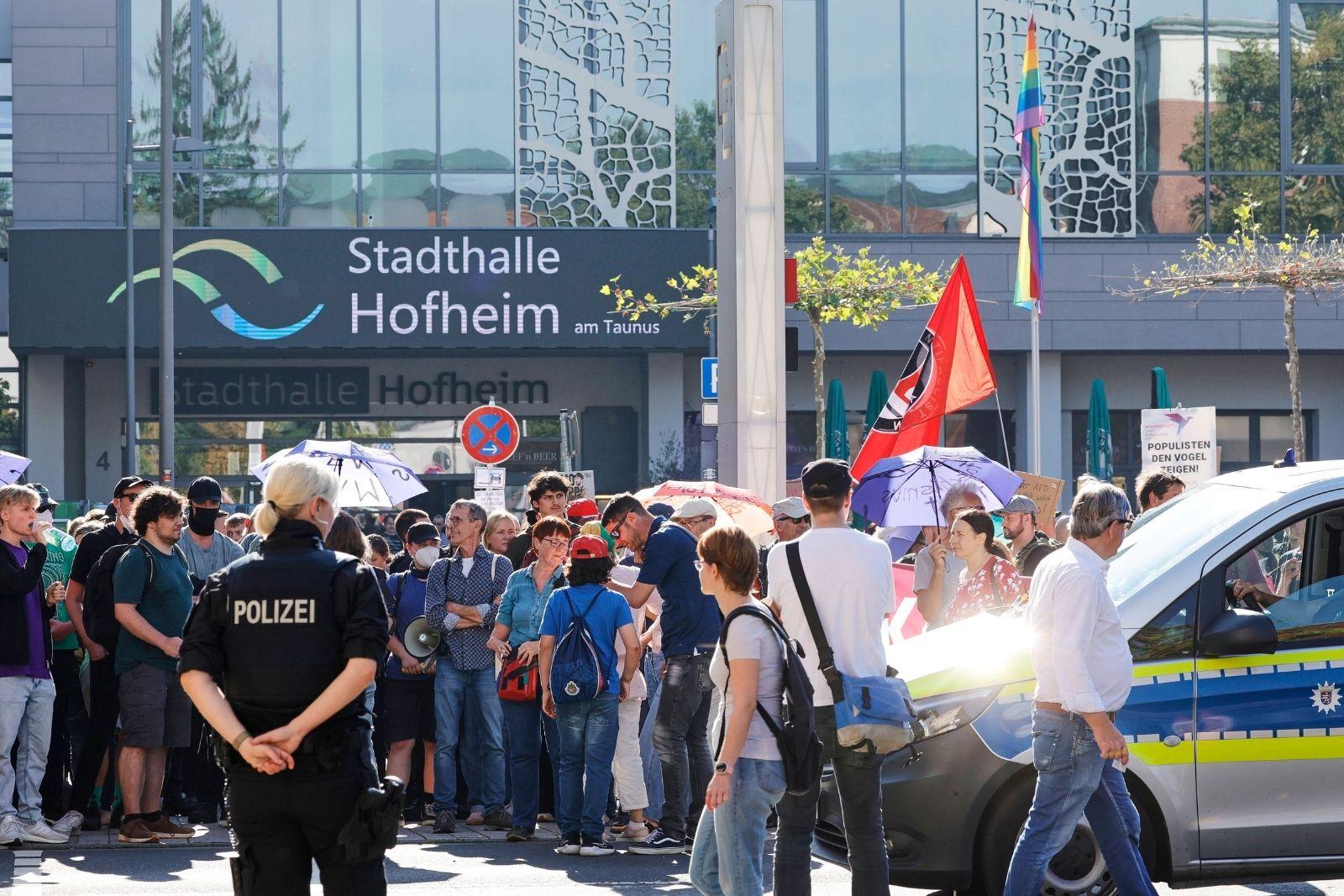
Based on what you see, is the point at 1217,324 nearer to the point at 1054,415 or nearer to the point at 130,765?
the point at 1054,415

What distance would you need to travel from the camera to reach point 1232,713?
6.76 m

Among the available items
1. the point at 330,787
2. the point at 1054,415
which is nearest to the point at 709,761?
the point at 330,787

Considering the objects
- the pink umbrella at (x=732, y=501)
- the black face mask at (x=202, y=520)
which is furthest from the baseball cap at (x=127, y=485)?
the pink umbrella at (x=732, y=501)

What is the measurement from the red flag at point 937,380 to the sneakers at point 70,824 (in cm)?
744

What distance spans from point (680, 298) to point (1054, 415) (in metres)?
7.46

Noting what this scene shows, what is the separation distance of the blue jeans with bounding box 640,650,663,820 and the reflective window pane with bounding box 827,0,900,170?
72.0ft

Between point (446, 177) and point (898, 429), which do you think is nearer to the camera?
point (898, 429)

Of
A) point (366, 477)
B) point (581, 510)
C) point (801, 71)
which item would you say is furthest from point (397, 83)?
point (581, 510)

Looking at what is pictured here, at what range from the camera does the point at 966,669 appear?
7.03 meters

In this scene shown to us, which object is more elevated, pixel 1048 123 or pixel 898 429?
pixel 1048 123

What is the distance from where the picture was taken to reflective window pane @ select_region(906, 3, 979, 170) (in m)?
31.5

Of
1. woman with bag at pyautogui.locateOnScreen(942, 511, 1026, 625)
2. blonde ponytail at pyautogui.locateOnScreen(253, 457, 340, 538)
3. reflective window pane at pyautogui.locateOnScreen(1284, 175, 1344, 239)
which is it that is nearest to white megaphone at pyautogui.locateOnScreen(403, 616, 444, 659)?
woman with bag at pyautogui.locateOnScreen(942, 511, 1026, 625)

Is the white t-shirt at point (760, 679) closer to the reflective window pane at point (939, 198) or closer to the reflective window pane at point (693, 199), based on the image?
the reflective window pane at point (693, 199)

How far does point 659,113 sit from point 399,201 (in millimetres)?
4805
